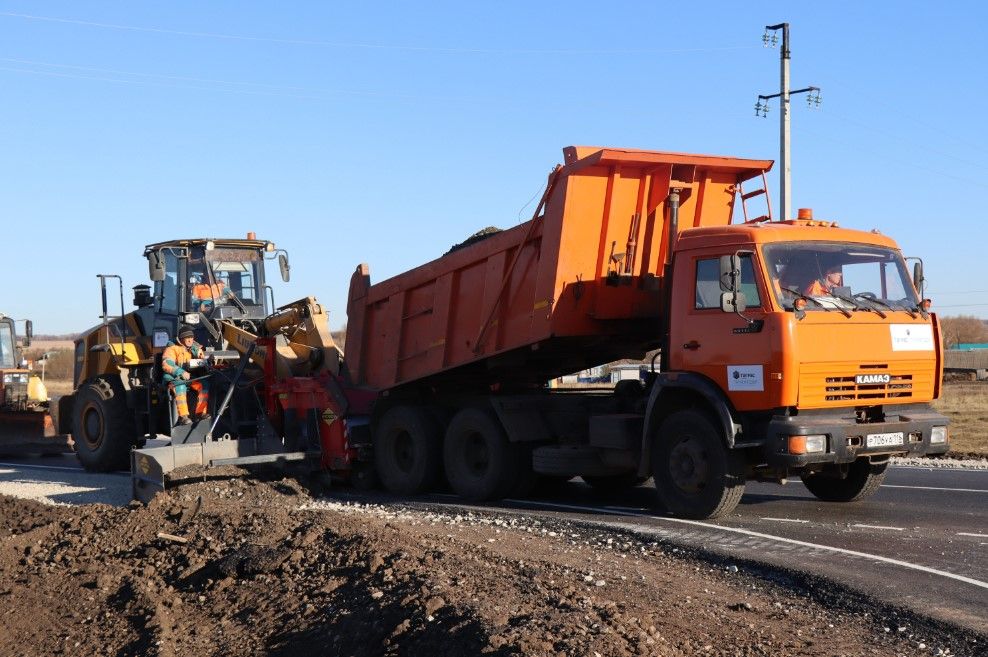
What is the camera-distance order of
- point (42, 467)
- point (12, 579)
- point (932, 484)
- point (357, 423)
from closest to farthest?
point (12, 579) → point (932, 484) → point (357, 423) → point (42, 467)

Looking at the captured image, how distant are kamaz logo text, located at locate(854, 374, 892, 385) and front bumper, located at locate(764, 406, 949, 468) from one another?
0.31m

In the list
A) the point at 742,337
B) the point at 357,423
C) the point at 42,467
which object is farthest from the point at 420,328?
the point at 42,467

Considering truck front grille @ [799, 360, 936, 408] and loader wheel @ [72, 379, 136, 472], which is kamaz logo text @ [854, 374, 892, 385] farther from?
loader wheel @ [72, 379, 136, 472]

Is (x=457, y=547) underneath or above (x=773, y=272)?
underneath

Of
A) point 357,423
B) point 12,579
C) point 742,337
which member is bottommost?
point 12,579

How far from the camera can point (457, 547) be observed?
8320 millimetres

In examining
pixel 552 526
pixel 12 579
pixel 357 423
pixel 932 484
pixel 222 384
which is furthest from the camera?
pixel 222 384

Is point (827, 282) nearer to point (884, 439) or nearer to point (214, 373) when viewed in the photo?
point (884, 439)

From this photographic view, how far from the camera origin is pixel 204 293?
53.6ft

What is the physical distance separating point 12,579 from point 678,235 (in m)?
6.45

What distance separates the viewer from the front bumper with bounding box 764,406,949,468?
905 centimetres

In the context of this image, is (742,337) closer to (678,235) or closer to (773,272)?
(773,272)

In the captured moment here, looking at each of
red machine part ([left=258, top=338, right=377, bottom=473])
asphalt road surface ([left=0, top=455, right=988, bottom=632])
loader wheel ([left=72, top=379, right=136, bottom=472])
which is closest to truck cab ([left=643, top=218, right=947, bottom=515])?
asphalt road surface ([left=0, top=455, right=988, bottom=632])

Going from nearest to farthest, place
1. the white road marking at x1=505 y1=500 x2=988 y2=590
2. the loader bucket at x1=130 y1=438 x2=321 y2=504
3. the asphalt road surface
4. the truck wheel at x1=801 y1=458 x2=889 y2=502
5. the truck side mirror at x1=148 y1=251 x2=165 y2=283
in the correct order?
the asphalt road surface, the white road marking at x1=505 y1=500 x2=988 y2=590, the truck wheel at x1=801 y1=458 x2=889 y2=502, the loader bucket at x1=130 y1=438 x2=321 y2=504, the truck side mirror at x1=148 y1=251 x2=165 y2=283
